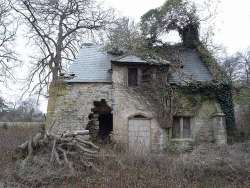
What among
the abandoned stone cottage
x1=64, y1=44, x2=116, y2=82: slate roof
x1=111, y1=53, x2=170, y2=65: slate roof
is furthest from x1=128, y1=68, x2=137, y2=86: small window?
x1=64, y1=44, x2=116, y2=82: slate roof

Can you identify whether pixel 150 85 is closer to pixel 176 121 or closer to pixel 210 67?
pixel 176 121

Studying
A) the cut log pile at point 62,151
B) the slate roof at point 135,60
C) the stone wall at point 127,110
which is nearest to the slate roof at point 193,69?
the slate roof at point 135,60

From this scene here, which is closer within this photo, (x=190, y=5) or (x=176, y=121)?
(x=176, y=121)

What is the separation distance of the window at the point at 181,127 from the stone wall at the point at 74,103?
405 cm

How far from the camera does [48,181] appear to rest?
21.4 feet

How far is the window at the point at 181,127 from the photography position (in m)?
11.6

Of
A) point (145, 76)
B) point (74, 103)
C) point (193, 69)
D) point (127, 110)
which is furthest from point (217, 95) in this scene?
point (74, 103)

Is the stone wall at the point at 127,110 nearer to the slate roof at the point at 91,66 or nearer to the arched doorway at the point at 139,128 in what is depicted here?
the arched doorway at the point at 139,128

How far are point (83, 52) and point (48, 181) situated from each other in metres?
9.57

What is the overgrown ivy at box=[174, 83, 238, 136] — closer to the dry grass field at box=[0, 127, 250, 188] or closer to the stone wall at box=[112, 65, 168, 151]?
the stone wall at box=[112, 65, 168, 151]

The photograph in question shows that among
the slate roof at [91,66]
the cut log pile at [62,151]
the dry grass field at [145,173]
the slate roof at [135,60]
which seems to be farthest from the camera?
the slate roof at [91,66]

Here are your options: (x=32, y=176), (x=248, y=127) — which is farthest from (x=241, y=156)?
(x=32, y=176)

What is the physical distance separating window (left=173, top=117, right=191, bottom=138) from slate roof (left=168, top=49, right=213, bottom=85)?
2.21 m

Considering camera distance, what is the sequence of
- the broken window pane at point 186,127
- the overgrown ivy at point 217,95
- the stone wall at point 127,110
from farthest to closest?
the broken window pane at point 186,127 → the overgrown ivy at point 217,95 → the stone wall at point 127,110
